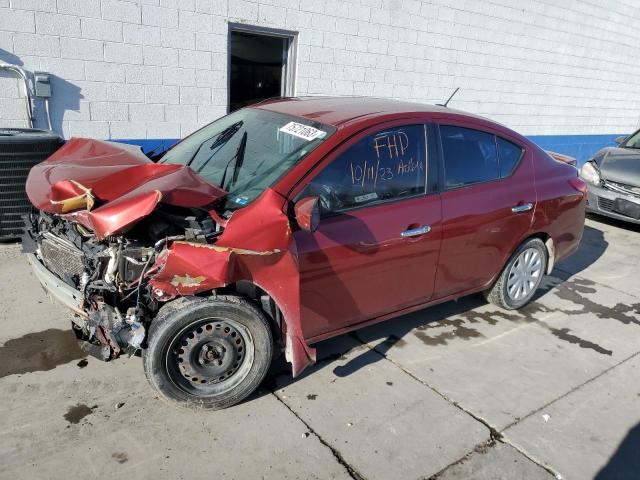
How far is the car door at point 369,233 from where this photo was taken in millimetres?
3018

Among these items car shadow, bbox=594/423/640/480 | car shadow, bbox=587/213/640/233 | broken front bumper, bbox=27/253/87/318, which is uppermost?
broken front bumper, bbox=27/253/87/318

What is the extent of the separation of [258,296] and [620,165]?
6.54 meters

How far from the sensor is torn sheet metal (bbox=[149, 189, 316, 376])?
2.62 metres

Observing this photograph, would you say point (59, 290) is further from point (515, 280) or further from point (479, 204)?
point (515, 280)

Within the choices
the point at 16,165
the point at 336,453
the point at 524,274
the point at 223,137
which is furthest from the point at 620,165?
the point at 16,165

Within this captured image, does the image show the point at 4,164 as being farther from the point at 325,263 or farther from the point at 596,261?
the point at 596,261

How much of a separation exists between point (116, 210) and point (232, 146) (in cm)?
113

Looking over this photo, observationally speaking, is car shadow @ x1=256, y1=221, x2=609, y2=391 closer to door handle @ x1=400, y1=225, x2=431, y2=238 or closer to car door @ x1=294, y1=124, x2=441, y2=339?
car door @ x1=294, y1=124, x2=441, y2=339

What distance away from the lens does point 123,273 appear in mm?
2721

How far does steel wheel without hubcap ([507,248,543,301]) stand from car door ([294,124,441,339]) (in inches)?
45.6

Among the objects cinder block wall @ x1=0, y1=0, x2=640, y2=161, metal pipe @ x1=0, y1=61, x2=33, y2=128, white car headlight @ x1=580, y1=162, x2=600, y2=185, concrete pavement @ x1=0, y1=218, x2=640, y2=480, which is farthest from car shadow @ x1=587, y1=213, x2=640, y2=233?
metal pipe @ x1=0, y1=61, x2=33, y2=128

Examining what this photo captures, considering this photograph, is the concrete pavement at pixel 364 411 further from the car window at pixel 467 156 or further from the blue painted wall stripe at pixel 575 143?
the blue painted wall stripe at pixel 575 143

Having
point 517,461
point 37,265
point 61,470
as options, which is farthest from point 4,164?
point 517,461

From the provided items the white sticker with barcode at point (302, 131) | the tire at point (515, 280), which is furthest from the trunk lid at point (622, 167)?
the white sticker with barcode at point (302, 131)
